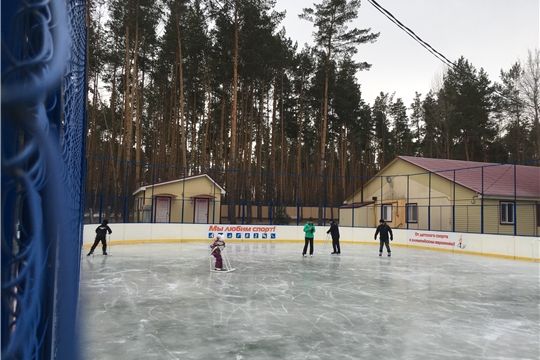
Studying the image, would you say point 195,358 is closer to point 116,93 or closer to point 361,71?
point 361,71

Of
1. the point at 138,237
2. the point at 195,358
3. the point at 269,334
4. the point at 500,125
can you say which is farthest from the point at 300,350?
the point at 500,125

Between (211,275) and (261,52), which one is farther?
(261,52)

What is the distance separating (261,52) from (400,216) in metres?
14.3

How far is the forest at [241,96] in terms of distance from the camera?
86.1 ft

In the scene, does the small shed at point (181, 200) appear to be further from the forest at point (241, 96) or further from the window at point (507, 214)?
the window at point (507, 214)

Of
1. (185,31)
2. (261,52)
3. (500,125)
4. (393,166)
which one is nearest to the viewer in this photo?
(261,52)

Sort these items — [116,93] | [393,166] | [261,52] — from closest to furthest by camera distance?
[261,52] → [393,166] → [116,93]

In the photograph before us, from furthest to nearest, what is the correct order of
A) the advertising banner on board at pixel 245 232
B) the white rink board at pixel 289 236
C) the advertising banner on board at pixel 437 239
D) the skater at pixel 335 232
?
the advertising banner on board at pixel 245 232 < the advertising banner on board at pixel 437 239 < the white rink board at pixel 289 236 < the skater at pixel 335 232

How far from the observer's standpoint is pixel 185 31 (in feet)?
94.9

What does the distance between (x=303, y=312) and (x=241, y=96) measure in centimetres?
3142

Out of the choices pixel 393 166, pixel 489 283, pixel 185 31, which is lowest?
pixel 489 283

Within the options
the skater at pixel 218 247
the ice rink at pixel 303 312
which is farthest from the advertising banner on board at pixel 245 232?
the skater at pixel 218 247

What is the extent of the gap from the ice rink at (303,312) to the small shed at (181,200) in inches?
558

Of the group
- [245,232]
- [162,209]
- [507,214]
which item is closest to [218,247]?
[245,232]
